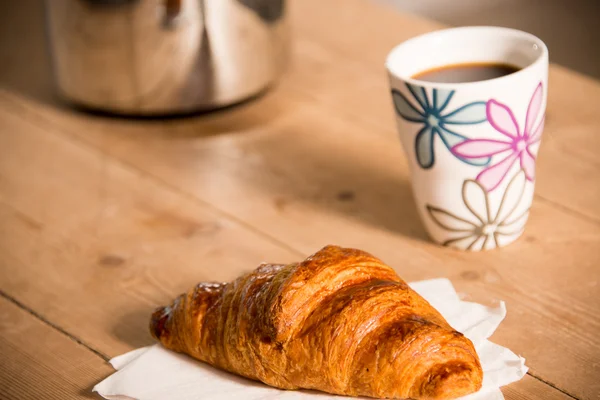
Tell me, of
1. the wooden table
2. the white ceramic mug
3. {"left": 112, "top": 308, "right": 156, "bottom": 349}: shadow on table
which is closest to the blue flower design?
the white ceramic mug

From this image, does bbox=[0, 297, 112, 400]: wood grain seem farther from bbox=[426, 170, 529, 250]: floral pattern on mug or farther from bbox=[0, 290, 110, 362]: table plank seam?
bbox=[426, 170, 529, 250]: floral pattern on mug

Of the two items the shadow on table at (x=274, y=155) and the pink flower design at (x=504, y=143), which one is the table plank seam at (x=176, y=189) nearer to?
the shadow on table at (x=274, y=155)

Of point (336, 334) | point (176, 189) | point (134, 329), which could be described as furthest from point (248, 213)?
Result: point (336, 334)

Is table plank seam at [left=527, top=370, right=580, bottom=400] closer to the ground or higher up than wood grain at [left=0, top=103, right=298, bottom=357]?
higher up

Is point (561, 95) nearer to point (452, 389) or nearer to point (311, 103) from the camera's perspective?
point (311, 103)

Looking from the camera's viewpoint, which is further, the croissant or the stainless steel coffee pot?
the stainless steel coffee pot

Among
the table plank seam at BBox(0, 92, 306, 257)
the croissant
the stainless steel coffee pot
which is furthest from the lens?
the stainless steel coffee pot

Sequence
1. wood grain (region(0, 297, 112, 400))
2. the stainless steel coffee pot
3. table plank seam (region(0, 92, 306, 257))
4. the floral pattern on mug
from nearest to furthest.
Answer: wood grain (region(0, 297, 112, 400)), the floral pattern on mug, table plank seam (region(0, 92, 306, 257)), the stainless steel coffee pot
